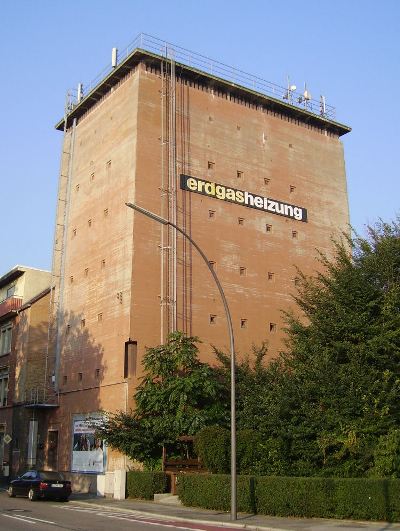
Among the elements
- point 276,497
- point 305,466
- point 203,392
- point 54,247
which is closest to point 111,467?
point 203,392

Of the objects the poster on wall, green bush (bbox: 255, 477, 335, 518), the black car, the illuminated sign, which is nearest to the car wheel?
the black car

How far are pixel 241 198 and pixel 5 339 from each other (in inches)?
869

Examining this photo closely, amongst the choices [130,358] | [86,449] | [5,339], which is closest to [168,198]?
[130,358]

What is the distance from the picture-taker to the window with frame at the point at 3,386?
46.7 metres

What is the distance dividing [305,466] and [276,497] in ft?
13.6

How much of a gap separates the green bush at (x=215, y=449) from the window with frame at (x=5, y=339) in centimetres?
2586

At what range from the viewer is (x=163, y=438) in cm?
2995

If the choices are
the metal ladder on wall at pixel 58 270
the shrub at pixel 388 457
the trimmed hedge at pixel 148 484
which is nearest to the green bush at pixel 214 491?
the trimmed hedge at pixel 148 484

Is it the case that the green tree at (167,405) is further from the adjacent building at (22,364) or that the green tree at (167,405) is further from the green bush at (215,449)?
the adjacent building at (22,364)

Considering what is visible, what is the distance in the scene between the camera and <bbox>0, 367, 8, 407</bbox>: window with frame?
46.7 meters

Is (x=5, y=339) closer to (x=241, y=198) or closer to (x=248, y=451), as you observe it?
(x=241, y=198)

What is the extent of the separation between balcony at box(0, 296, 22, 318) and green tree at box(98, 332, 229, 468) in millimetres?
18900

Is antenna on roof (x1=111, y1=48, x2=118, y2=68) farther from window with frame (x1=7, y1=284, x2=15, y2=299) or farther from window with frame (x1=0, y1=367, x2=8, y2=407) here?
window with frame (x1=0, y1=367, x2=8, y2=407)

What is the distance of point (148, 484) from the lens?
1121 inches
